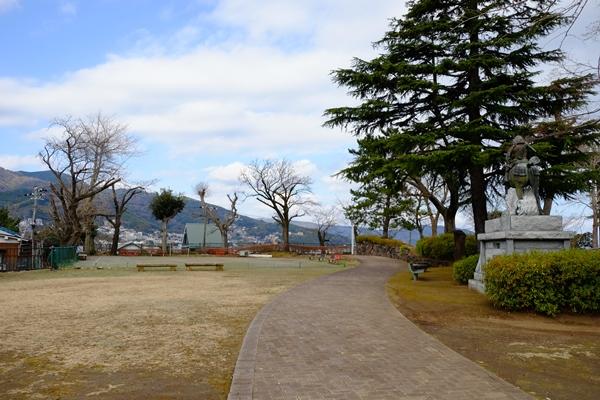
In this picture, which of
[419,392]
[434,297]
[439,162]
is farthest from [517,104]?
[419,392]

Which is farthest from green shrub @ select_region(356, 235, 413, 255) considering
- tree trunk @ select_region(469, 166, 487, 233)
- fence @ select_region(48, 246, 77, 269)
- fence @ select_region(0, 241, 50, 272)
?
fence @ select_region(0, 241, 50, 272)

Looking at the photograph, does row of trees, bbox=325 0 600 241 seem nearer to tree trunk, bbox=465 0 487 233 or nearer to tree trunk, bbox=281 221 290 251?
tree trunk, bbox=465 0 487 233

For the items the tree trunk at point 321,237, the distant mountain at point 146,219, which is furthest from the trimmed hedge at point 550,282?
the distant mountain at point 146,219

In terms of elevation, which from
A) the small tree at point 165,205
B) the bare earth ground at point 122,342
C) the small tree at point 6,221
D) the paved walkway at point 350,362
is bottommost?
the bare earth ground at point 122,342

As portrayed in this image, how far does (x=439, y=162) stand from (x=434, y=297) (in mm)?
5370

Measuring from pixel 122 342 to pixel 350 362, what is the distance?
3.57m

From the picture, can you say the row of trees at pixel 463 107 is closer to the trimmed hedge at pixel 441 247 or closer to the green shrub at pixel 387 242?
the trimmed hedge at pixel 441 247

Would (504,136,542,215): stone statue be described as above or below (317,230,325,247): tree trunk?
above

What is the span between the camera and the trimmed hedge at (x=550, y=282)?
920cm

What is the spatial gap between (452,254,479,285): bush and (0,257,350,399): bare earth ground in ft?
19.2

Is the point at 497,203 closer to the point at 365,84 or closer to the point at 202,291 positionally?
the point at 365,84

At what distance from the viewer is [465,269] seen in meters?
14.4

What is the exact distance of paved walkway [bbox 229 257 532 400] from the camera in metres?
4.80

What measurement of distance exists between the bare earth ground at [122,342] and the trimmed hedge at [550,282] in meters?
5.32
